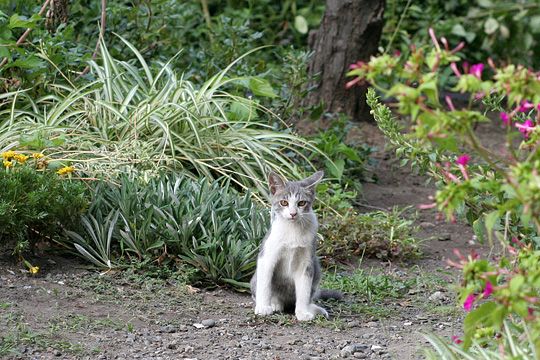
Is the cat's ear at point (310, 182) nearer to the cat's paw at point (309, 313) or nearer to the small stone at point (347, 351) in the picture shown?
the cat's paw at point (309, 313)

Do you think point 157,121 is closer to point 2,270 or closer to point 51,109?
point 51,109

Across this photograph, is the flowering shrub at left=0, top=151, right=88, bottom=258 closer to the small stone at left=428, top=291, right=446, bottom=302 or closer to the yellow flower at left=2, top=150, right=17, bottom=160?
the yellow flower at left=2, top=150, right=17, bottom=160

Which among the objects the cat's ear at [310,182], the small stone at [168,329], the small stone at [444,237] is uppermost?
the cat's ear at [310,182]

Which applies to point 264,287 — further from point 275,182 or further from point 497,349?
point 497,349

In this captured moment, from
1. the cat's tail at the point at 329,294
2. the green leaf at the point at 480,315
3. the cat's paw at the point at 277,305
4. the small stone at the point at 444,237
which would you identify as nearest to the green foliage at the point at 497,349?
the green leaf at the point at 480,315

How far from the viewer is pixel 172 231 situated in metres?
5.70

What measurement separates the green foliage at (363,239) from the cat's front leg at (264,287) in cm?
124

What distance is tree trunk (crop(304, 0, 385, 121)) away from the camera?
9102mm

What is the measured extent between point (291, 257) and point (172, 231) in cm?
91

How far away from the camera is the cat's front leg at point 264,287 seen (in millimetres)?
5117

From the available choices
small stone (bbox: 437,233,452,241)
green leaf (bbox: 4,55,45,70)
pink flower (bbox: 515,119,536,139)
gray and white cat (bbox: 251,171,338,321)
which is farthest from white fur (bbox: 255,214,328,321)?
green leaf (bbox: 4,55,45,70)

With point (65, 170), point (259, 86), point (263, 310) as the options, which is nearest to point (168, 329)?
point (263, 310)

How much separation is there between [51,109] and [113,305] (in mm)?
2369

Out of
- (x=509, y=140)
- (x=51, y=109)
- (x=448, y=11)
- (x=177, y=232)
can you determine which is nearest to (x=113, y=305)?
(x=177, y=232)
